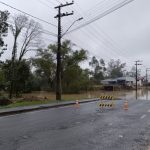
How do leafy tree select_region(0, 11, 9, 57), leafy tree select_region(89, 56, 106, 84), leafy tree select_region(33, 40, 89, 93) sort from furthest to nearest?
leafy tree select_region(89, 56, 106, 84) < leafy tree select_region(33, 40, 89, 93) < leafy tree select_region(0, 11, 9, 57)

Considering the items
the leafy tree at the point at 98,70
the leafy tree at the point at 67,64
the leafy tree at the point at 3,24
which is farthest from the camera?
the leafy tree at the point at 98,70

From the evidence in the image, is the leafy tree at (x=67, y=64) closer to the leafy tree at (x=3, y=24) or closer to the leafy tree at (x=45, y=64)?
the leafy tree at (x=45, y=64)

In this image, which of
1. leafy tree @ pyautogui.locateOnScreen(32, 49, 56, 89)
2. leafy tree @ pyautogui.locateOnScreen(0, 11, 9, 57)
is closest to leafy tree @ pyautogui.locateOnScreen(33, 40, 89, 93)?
leafy tree @ pyautogui.locateOnScreen(32, 49, 56, 89)

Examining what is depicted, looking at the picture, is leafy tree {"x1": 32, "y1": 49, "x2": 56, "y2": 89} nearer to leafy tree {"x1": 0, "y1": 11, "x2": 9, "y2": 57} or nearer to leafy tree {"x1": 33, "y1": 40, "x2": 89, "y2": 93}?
leafy tree {"x1": 33, "y1": 40, "x2": 89, "y2": 93}

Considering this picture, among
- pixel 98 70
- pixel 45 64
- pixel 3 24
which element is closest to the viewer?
pixel 3 24

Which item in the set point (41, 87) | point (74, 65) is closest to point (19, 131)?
point (74, 65)

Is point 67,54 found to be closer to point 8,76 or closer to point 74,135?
point 8,76

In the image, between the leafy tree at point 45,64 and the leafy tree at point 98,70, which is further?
the leafy tree at point 98,70

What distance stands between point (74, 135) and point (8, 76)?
183ft

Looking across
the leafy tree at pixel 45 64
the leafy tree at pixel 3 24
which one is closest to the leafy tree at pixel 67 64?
the leafy tree at pixel 45 64

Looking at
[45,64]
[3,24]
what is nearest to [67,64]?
[45,64]

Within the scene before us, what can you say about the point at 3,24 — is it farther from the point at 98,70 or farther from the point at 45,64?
the point at 98,70

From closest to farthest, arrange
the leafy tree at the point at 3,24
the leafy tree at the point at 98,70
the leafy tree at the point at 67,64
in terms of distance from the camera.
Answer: the leafy tree at the point at 3,24 → the leafy tree at the point at 67,64 → the leafy tree at the point at 98,70

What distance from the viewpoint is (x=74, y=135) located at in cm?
1319
